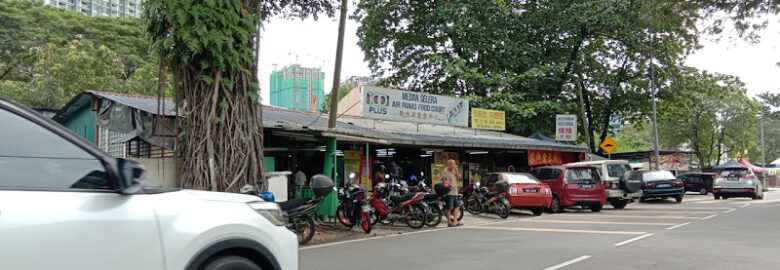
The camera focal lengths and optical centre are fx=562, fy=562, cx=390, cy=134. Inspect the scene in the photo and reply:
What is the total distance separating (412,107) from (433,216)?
590 cm

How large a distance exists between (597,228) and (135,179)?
10.4 m

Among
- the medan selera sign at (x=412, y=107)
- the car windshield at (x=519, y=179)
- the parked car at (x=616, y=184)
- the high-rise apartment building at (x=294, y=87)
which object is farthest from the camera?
the high-rise apartment building at (x=294, y=87)

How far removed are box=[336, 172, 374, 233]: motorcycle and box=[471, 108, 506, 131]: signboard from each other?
1016cm

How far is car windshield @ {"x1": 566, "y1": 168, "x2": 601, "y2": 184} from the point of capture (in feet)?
56.9

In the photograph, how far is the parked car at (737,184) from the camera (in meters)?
25.0

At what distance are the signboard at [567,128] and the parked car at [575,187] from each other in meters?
6.41

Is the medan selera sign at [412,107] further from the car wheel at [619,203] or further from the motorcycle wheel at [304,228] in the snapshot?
the motorcycle wheel at [304,228]

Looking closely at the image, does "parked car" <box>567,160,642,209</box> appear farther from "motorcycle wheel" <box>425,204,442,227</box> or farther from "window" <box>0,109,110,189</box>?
"window" <box>0,109,110,189</box>

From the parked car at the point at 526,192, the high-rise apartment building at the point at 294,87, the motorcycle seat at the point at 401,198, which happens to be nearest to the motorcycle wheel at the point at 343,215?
the motorcycle seat at the point at 401,198

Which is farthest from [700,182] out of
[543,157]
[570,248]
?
[570,248]

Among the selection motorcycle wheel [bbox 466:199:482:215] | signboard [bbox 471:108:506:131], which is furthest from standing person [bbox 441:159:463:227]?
signboard [bbox 471:108:506:131]

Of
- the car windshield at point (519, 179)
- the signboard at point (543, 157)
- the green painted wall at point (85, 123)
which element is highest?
the green painted wall at point (85, 123)

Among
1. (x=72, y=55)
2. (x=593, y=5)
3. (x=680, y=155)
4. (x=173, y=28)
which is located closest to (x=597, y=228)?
(x=173, y=28)

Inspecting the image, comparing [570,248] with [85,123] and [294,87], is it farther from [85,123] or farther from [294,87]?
[294,87]
